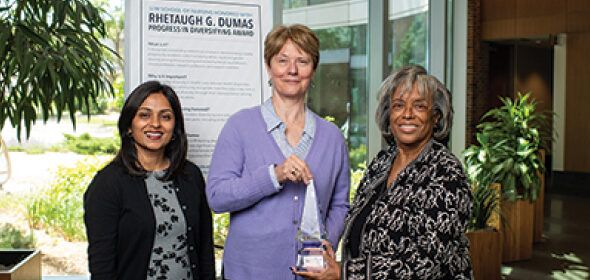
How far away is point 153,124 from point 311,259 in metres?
0.76

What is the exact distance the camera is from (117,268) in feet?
7.29

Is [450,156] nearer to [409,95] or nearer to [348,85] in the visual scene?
[409,95]

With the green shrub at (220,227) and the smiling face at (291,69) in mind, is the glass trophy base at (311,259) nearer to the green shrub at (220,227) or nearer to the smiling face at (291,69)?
the smiling face at (291,69)

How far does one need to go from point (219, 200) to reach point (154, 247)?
0.29 metres

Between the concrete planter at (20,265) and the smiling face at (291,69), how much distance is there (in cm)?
224

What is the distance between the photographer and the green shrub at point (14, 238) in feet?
16.1

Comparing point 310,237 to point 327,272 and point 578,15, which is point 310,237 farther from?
point 578,15

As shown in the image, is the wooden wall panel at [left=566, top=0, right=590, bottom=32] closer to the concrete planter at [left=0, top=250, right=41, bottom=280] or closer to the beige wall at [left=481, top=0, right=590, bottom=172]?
the beige wall at [left=481, top=0, right=590, bottom=172]

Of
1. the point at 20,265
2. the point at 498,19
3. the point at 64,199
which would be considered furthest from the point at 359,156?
the point at 498,19

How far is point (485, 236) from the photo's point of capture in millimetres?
6148

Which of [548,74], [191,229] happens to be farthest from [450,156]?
[548,74]

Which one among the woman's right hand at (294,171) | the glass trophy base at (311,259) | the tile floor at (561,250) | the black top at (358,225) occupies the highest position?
the woman's right hand at (294,171)

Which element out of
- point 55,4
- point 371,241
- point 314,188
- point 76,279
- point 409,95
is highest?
point 55,4

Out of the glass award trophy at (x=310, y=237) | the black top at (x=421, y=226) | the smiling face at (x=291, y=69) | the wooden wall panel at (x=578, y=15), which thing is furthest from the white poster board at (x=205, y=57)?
the wooden wall panel at (x=578, y=15)
